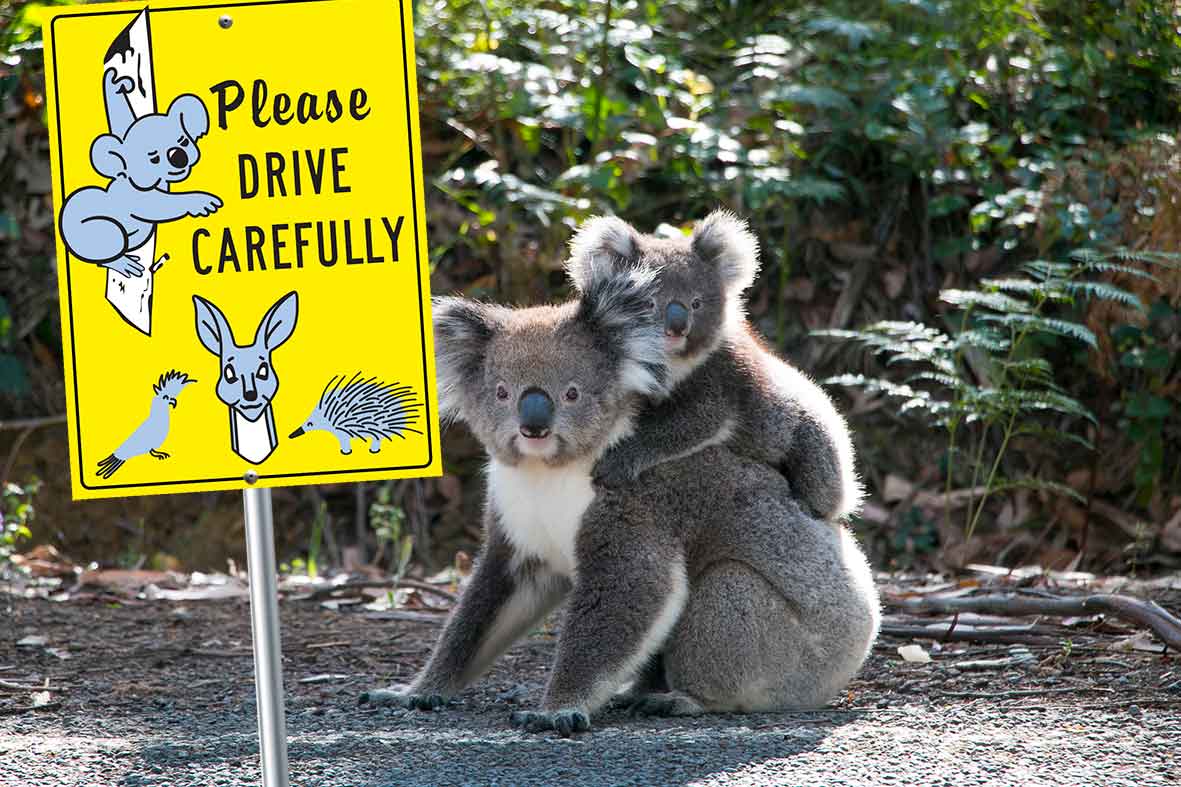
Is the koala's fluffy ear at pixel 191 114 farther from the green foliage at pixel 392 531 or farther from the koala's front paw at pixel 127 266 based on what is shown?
the green foliage at pixel 392 531

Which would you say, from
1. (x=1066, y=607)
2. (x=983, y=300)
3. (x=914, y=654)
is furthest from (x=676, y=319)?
(x=983, y=300)

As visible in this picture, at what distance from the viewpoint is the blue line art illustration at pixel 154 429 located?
2346 mm

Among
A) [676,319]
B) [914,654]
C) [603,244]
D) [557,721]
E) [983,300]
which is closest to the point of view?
[557,721]

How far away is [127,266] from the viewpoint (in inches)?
93.7

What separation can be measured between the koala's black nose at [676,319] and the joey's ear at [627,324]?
0.47 metres

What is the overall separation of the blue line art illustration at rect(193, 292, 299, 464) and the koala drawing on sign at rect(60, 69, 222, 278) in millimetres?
158

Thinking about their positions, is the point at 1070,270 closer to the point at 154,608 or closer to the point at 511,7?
the point at 511,7

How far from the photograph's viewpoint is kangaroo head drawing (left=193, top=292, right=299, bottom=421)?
7.72 ft

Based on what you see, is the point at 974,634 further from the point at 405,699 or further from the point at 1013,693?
the point at 405,699

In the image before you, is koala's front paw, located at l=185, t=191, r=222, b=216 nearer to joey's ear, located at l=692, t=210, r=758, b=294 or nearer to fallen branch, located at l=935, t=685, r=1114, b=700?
fallen branch, located at l=935, t=685, r=1114, b=700

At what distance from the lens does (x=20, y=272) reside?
7.15 m

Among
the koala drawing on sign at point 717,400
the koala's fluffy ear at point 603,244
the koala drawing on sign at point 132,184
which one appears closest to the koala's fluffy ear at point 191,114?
the koala drawing on sign at point 132,184

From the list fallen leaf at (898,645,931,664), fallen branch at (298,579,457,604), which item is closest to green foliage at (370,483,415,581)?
fallen branch at (298,579,457,604)

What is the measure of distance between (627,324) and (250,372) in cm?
138
